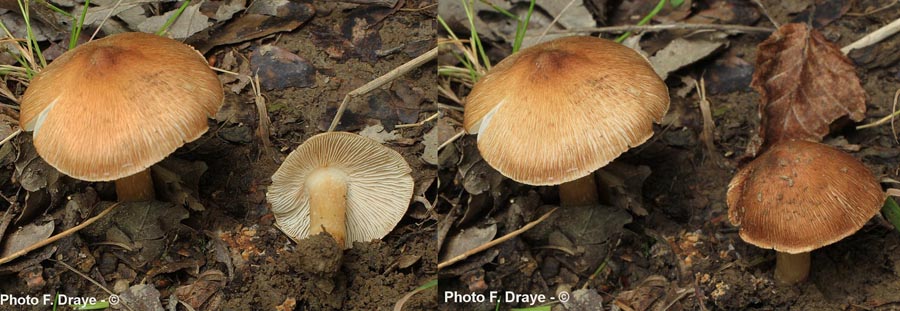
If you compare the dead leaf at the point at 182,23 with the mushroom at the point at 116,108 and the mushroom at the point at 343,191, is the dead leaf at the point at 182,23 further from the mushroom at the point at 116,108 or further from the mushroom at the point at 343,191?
the mushroom at the point at 343,191

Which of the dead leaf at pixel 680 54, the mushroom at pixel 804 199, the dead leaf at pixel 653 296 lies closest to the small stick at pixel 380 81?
the dead leaf at pixel 680 54

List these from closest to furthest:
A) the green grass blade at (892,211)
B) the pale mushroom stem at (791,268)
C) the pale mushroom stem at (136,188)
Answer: the green grass blade at (892,211)
the pale mushroom stem at (791,268)
the pale mushroom stem at (136,188)

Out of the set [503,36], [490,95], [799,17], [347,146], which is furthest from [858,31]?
[347,146]

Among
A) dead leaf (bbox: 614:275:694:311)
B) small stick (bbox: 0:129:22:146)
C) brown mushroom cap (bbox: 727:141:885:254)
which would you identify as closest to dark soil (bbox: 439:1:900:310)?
dead leaf (bbox: 614:275:694:311)

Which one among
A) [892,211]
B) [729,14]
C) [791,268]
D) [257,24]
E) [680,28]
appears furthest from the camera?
[729,14]

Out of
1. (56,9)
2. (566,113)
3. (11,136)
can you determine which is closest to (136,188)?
(11,136)

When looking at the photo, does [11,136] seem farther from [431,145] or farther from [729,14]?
[729,14]

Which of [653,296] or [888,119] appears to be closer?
[653,296]
